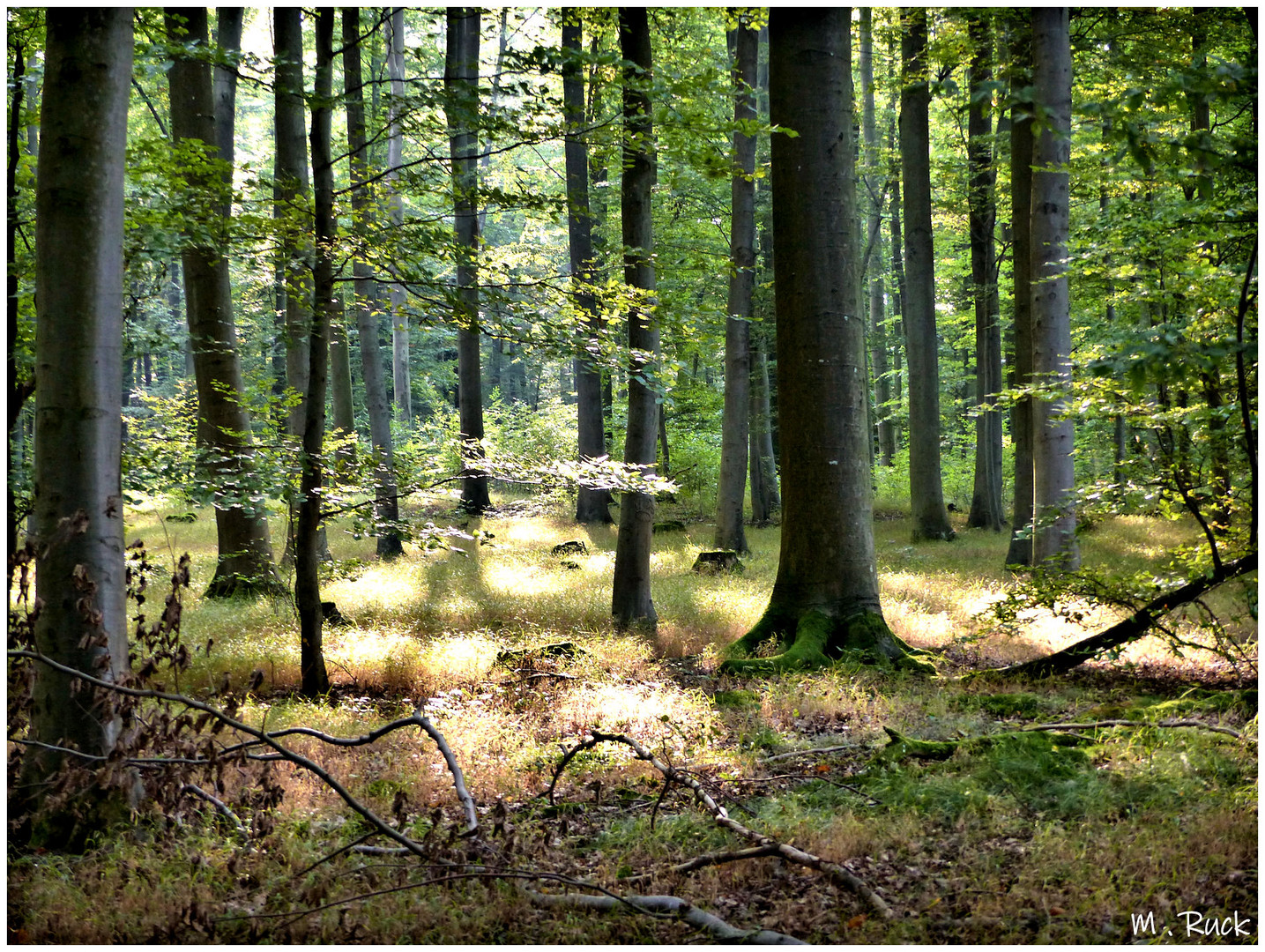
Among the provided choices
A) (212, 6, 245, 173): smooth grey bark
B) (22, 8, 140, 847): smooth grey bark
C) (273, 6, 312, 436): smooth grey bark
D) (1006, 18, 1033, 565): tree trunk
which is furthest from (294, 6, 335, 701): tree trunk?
(1006, 18, 1033, 565): tree trunk

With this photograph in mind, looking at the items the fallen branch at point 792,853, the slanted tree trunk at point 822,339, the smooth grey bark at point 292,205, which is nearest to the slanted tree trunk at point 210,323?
the smooth grey bark at point 292,205

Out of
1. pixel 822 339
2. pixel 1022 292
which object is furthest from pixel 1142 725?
pixel 1022 292

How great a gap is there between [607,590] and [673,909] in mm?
8346

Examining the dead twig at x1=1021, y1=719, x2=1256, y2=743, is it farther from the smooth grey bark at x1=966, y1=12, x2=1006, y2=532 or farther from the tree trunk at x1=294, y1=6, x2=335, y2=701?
the smooth grey bark at x1=966, y1=12, x2=1006, y2=532

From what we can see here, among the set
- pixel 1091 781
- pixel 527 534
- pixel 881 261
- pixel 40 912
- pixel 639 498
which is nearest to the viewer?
pixel 40 912

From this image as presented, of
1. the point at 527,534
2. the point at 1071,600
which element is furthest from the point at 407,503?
the point at 1071,600

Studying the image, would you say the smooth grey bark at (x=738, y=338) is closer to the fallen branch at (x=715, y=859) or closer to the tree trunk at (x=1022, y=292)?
the tree trunk at (x=1022, y=292)

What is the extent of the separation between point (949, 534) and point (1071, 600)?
37.2 feet

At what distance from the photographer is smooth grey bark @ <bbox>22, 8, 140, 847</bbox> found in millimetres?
3629

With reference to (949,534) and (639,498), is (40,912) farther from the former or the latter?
(949,534)

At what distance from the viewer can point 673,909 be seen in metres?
3.36

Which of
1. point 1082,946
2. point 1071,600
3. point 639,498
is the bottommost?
point 1082,946

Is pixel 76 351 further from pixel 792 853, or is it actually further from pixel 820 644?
pixel 820 644

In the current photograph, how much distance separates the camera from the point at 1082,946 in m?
3.06
